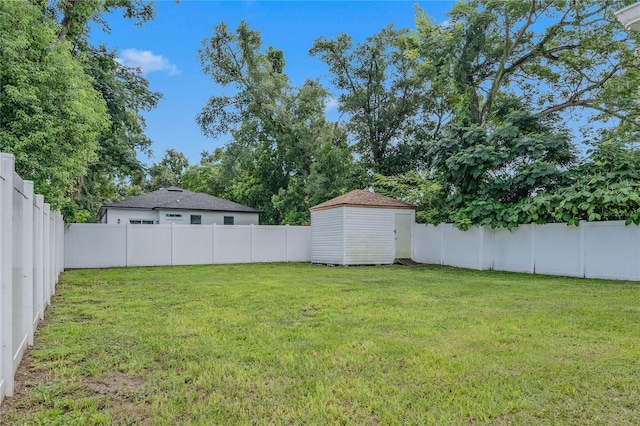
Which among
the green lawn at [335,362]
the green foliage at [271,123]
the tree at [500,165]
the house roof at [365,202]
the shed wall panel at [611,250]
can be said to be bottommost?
the green lawn at [335,362]

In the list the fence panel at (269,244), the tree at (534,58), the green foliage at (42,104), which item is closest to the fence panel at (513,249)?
the tree at (534,58)

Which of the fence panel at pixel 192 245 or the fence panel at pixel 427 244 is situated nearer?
the fence panel at pixel 427 244

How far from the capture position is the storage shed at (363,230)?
13.7m

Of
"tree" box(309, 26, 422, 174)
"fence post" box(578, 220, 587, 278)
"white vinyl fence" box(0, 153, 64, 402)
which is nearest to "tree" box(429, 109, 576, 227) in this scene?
"fence post" box(578, 220, 587, 278)

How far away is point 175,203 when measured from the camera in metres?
21.1

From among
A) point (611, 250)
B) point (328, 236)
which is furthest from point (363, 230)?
point (611, 250)

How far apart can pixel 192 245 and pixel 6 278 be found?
12.1 metres

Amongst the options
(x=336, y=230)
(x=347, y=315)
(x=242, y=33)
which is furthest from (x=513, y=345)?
(x=242, y=33)

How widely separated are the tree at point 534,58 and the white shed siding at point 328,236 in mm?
5572

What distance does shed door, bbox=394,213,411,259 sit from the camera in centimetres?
1458

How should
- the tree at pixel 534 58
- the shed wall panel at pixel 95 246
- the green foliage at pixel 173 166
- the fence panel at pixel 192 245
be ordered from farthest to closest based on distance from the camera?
the green foliage at pixel 173 166 < the tree at pixel 534 58 < the fence panel at pixel 192 245 < the shed wall panel at pixel 95 246

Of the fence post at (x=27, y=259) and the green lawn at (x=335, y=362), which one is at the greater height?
the fence post at (x=27, y=259)

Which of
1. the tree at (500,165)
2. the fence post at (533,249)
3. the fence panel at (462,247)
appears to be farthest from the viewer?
the fence panel at (462,247)

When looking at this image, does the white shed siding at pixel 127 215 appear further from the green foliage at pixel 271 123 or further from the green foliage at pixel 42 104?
the green foliage at pixel 42 104
